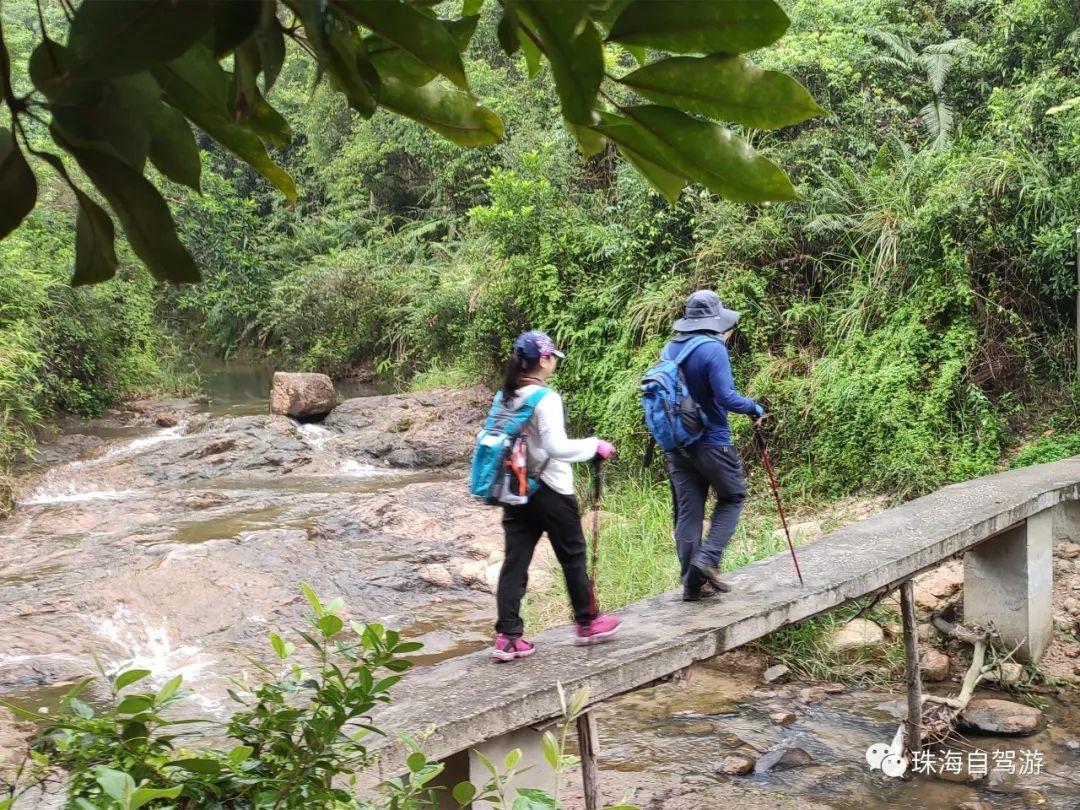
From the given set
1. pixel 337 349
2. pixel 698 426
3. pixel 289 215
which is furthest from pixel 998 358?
pixel 289 215

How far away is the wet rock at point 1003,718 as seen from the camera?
510cm

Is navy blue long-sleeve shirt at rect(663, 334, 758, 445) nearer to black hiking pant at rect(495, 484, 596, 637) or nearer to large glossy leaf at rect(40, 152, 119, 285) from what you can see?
black hiking pant at rect(495, 484, 596, 637)

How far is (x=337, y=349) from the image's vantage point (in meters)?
20.1

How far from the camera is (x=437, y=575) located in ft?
26.6

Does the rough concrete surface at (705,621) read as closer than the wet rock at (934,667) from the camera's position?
Yes

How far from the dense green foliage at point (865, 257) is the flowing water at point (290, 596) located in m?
2.36

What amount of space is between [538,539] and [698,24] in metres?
3.16

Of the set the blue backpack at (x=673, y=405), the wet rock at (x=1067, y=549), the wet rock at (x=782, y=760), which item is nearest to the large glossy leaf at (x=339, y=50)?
the blue backpack at (x=673, y=405)

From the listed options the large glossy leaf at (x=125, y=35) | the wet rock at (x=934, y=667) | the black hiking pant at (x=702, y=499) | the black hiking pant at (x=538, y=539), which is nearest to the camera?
the large glossy leaf at (x=125, y=35)

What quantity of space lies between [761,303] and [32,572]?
684 cm

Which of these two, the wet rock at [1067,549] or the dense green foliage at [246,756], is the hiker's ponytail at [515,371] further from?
the wet rock at [1067,549]

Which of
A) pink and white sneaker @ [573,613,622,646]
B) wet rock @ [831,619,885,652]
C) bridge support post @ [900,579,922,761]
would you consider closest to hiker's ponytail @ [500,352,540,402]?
pink and white sneaker @ [573,613,622,646]

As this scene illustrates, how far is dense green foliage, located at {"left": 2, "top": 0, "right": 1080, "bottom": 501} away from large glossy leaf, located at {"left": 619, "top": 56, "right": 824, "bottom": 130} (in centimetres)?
408

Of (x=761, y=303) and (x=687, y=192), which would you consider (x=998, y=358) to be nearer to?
(x=761, y=303)
